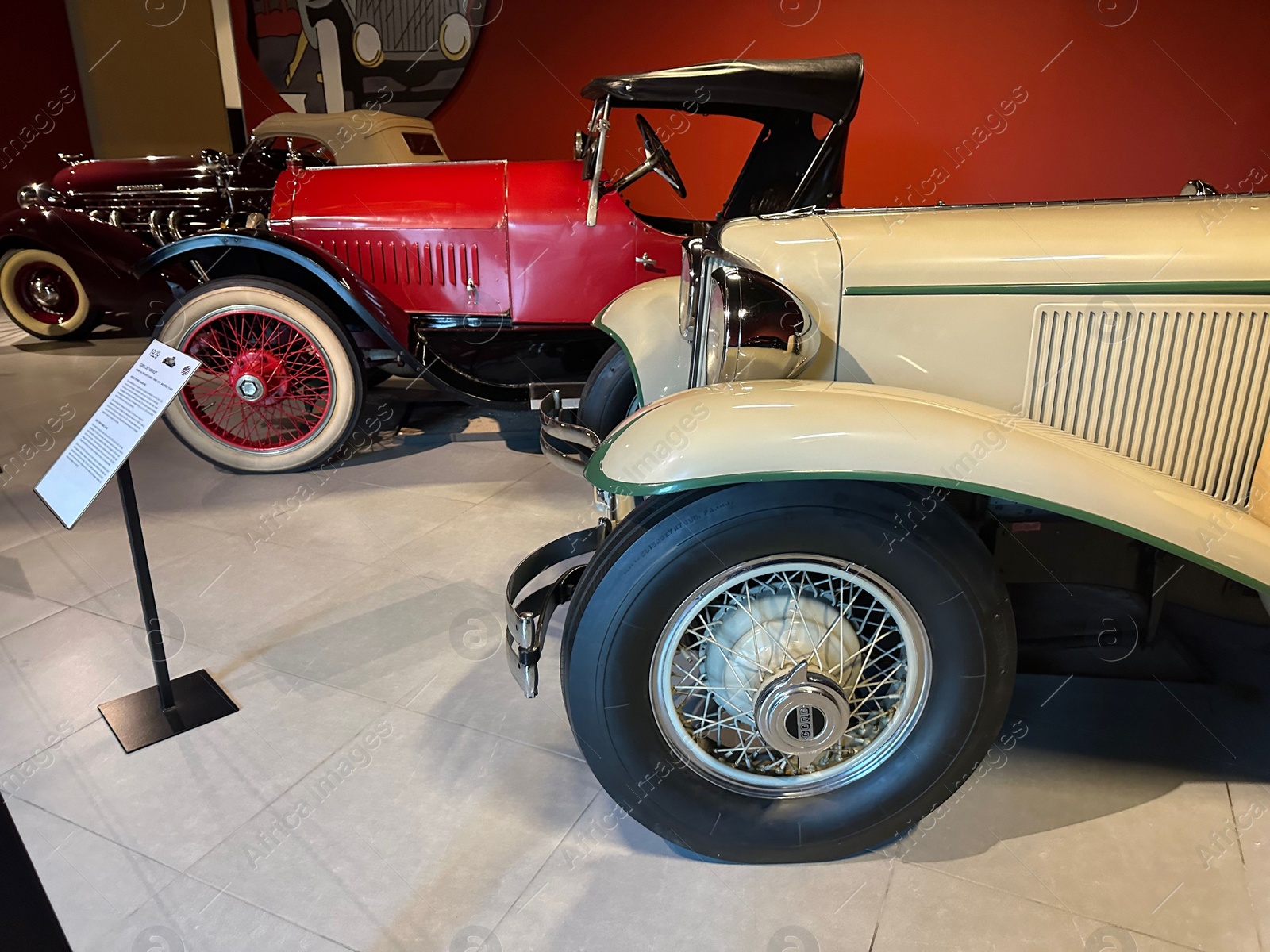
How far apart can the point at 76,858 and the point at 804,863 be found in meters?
1.51

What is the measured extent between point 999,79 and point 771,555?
461 cm

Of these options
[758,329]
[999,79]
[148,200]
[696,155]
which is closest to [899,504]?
[758,329]

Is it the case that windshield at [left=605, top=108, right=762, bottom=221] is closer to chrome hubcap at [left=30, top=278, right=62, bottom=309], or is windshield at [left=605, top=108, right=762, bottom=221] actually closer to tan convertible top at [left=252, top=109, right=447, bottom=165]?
tan convertible top at [left=252, top=109, right=447, bottom=165]

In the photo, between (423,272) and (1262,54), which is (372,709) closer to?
(423,272)

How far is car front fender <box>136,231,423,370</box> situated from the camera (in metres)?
3.76

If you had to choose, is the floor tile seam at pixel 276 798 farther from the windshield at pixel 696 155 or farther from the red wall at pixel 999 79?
the red wall at pixel 999 79

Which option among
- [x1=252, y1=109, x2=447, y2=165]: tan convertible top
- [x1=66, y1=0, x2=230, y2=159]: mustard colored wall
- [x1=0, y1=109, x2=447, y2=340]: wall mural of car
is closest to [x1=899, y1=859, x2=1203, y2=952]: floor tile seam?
[x1=252, y1=109, x2=447, y2=165]: tan convertible top

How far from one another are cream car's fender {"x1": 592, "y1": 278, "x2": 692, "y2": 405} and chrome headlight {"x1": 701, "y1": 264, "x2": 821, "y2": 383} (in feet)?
2.42

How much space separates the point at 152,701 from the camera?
7.27 ft

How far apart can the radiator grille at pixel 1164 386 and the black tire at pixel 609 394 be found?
4.63 ft

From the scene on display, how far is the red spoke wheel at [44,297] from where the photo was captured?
239 inches

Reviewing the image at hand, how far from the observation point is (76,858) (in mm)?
1713

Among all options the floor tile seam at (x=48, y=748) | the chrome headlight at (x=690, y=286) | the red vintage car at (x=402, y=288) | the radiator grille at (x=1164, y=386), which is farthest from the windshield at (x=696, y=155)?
the floor tile seam at (x=48, y=748)

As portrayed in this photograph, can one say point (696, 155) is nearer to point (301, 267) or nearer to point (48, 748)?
point (301, 267)
